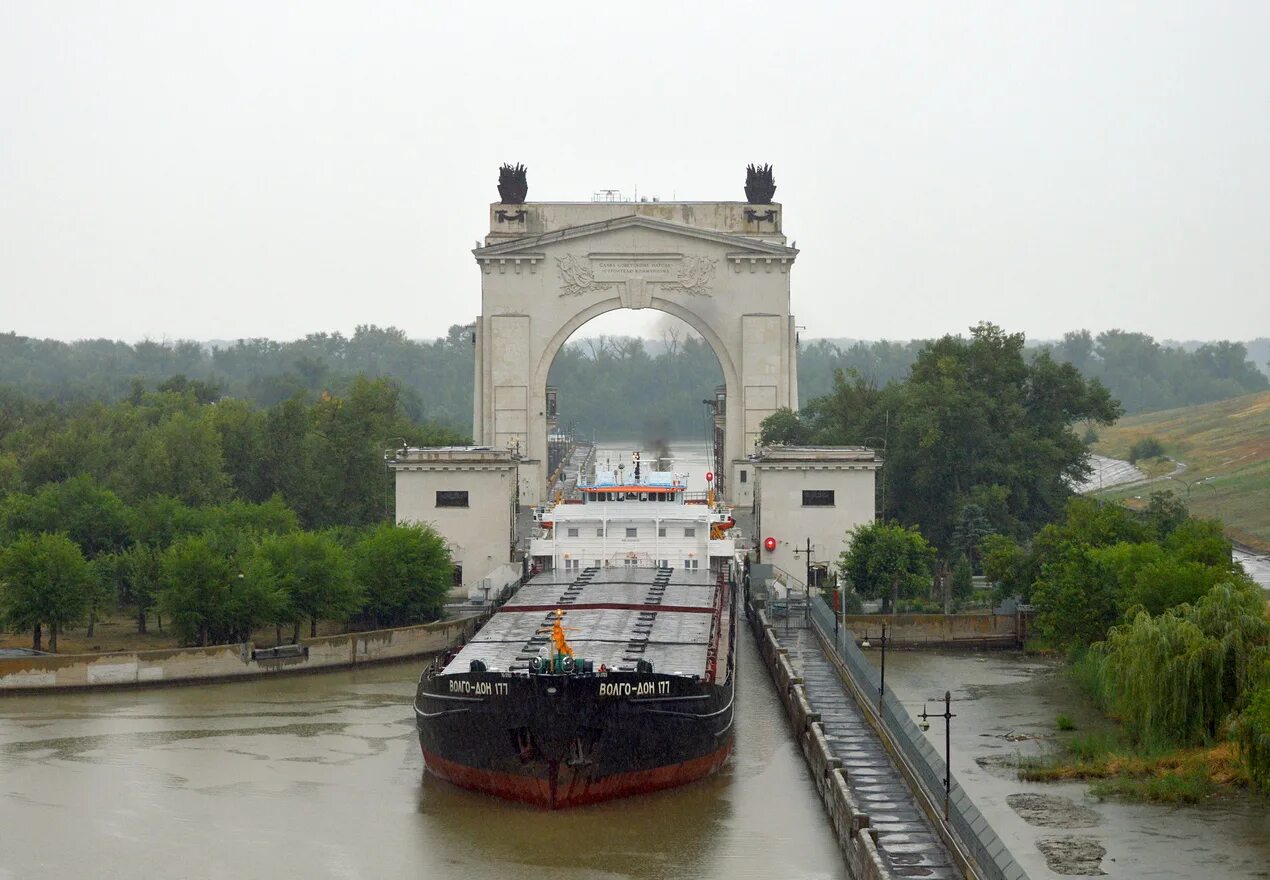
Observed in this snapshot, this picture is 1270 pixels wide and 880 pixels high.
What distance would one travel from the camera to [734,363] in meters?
68.4

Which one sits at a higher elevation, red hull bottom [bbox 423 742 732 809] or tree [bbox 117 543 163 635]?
tree [bbox 117 543 163 635]

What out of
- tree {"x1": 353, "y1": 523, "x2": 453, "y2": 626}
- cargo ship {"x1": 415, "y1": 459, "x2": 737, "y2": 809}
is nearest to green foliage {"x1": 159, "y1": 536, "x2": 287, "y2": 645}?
tree {"x1": 353, "y1": 523, "x2": 453, "y2": 626}

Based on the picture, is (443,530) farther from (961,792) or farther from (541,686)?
(961,792)

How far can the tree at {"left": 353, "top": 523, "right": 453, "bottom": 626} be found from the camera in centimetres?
5056

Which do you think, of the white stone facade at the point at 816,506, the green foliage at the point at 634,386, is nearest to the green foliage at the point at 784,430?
the white stone facade at the point at 816,506

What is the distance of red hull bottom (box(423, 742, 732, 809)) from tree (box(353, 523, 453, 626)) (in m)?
17.1

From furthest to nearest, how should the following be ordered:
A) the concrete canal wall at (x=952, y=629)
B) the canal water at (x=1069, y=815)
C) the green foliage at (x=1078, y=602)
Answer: the concrete canal wall at (x=952, y=629)
the green foliage at (x=1078, y=602)
the canal water at (x=1069, y=815)

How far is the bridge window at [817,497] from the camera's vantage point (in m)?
57.8

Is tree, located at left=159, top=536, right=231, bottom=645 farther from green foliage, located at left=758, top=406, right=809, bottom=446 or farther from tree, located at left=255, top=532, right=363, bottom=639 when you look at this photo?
green foliage, located at left=758, top=406, right=809, bottom=446

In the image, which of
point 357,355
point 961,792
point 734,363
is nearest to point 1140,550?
point 961,792

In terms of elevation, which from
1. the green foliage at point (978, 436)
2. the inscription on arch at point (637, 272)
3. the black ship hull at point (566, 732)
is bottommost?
the black ship hull at point (566, 732)

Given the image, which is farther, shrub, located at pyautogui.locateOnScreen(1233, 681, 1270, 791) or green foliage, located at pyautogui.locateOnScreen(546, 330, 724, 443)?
green foliage, located at pyautogui.locateOnScreen(546, 330, 724, 443)

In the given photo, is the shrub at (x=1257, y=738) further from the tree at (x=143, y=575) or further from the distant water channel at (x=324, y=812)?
the tree at (x=143, y=575)

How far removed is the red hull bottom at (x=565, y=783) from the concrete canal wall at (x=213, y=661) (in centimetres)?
1236
